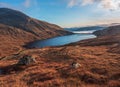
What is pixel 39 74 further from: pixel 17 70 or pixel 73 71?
pixel 17 70

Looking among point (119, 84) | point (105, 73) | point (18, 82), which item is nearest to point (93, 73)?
point (105, 73)

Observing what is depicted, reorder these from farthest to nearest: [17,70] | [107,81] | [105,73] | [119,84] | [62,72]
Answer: [17,70], [62,72], [105,73], [107,81], [119,84]

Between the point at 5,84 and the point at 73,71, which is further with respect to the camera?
the point at 73,71

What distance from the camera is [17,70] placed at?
50.7m

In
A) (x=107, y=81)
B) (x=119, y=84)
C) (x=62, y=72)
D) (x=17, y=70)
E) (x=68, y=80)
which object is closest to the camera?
(x=119, y=84)

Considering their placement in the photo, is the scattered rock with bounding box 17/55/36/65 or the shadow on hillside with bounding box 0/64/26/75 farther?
the scattered rock with bounding box 17/55/36/65

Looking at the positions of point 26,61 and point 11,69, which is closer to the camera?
point 11,69

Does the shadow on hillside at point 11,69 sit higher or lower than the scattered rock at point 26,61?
lower

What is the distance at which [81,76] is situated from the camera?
37438 mm

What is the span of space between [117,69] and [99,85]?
9.90 m

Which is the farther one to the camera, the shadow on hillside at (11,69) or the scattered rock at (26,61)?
the scattered rock at (26,61)

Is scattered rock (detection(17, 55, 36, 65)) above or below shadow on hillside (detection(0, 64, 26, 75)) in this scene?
above

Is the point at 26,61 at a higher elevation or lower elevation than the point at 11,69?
higher

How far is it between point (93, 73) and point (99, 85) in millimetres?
7267
